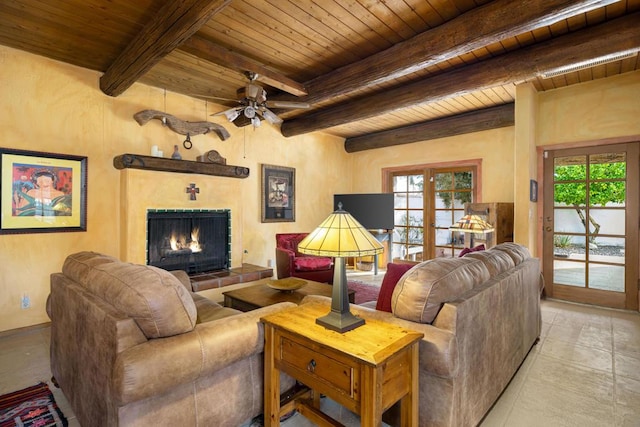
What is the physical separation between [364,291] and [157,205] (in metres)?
2.97

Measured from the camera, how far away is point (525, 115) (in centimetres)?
397

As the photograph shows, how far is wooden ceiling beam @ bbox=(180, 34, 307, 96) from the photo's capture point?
2.80m

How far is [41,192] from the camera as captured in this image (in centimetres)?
326

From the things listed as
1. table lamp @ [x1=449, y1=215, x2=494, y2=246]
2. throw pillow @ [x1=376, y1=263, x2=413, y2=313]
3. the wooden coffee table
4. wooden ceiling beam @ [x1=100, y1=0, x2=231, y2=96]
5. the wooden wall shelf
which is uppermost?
wooden ceiling beam @ [x1=100, y1=0, x2=231, y2=96]

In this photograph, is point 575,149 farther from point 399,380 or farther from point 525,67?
point 399,380

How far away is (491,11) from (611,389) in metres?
2.77

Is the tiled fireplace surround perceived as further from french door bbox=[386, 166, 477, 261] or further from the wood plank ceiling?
french door bbox=[386, 166, 477, 261]

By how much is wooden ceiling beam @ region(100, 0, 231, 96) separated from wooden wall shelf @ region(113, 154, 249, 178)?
753mm

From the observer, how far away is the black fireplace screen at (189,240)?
3.94 meters

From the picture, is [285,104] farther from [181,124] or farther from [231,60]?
[181,124]

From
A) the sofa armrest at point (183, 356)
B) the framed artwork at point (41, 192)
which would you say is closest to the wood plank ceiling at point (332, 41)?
the framed artwork at point (41, 192)

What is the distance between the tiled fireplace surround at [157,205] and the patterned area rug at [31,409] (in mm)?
1715

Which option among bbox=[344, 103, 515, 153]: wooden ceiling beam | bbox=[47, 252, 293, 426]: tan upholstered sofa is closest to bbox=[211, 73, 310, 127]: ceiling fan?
bbox=[47, 252, 293, 426]: tan upholstered sofa

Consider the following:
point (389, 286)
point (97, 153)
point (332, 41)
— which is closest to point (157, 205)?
point (97, 153)
